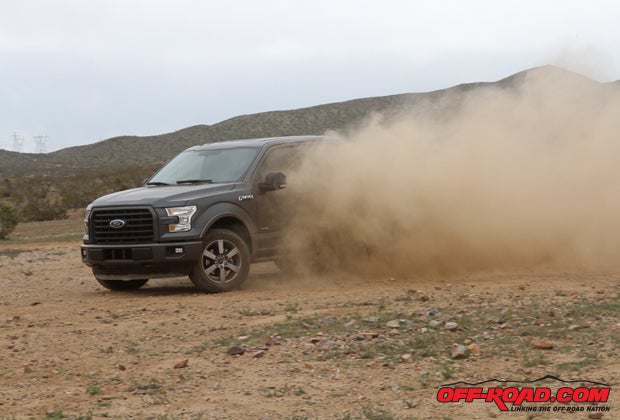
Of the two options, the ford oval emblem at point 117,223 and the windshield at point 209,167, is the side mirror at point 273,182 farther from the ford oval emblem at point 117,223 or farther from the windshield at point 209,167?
the ford oval emblem at point 117,223

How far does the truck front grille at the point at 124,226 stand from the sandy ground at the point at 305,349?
807 millimetres

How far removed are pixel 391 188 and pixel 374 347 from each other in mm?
5384

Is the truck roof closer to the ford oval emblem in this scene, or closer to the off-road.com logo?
the ford oval emblem

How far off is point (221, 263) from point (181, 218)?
77 centimetres

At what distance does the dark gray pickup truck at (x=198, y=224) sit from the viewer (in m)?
11.0

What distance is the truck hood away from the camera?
437 inches

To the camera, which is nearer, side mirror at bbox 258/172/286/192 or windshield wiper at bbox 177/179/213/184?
side mirror at bbox 258/172/286/192

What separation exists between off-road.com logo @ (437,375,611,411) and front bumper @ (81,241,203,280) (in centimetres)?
546

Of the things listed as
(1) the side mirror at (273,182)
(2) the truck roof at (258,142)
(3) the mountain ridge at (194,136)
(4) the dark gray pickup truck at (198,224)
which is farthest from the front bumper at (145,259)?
(3) the mountain ridge at (194,136)

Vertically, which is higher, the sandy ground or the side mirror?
the side mirror

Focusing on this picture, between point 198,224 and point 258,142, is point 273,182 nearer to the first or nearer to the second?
point 258,142

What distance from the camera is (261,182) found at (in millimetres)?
11922

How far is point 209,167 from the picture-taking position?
12.3 meters

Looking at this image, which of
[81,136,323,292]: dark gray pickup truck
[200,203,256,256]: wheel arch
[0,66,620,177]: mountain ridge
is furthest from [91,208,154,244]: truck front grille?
[0,66,620,177]: mountain ridge
